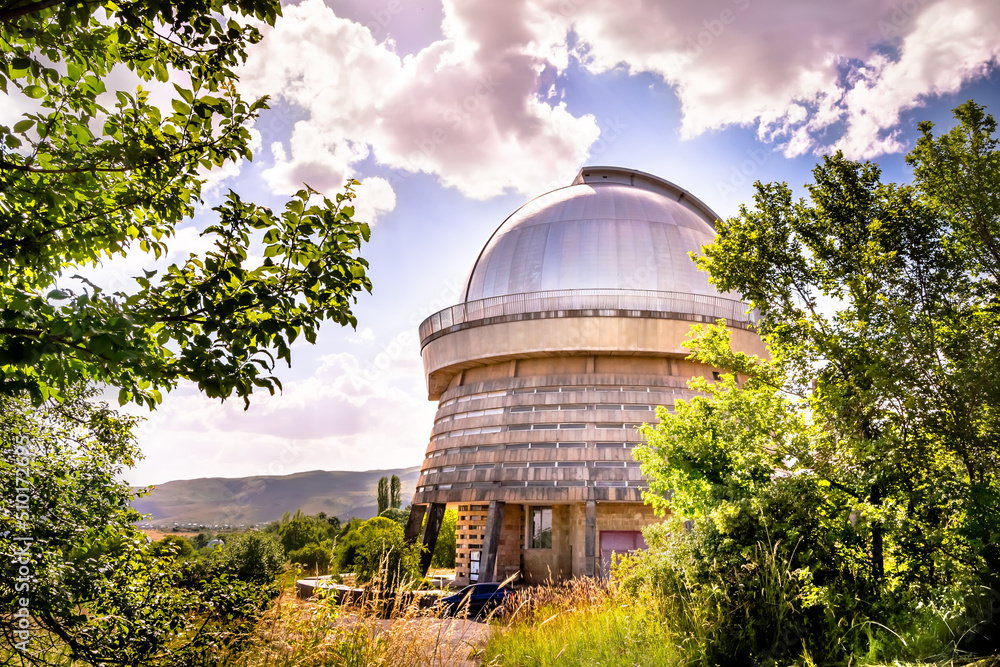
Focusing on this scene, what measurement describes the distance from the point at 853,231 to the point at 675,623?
23.1 ft

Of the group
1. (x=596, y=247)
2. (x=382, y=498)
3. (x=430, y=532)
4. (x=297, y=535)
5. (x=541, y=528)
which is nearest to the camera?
(x=430, y=532)

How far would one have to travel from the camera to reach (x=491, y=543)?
22984 mm

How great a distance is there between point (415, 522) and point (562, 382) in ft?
30.2

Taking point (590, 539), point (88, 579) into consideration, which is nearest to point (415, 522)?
point (590, 539)

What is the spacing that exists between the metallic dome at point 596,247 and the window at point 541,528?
378 inches

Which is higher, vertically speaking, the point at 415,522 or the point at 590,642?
the point at 415,522

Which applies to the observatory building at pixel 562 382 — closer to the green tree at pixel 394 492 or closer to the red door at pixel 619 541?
the red door at pixel 619 541

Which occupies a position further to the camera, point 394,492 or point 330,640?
point 394,492

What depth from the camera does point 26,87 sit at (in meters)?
4.07

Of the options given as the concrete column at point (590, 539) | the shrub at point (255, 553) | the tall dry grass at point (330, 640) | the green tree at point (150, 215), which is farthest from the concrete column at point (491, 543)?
the green tree at point (150, 215)

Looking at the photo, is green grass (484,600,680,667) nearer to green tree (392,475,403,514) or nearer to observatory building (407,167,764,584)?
observatory building (407,167,764,584)

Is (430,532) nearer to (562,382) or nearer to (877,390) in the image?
(562,382)

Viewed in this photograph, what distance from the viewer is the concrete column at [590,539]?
21.8 metres

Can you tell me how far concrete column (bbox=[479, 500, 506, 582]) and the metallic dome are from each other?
9.44 meters
